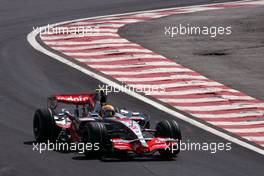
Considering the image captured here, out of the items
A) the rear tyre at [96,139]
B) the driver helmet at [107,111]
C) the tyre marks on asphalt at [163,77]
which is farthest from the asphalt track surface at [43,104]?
the driver helmet at [107,111]

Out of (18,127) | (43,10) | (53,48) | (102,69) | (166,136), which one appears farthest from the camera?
(43,10)

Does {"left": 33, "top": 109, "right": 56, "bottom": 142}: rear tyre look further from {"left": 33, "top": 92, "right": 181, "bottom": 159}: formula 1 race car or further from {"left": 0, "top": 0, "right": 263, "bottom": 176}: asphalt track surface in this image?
{"left": 0, "top": 0, "right": 263, "bottom": 176}: asphalt track surface

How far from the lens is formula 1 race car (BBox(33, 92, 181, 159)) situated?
21188 mm

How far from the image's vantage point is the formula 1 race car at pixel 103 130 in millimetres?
21188

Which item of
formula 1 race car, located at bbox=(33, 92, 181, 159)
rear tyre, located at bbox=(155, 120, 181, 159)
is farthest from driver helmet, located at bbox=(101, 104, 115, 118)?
rear tyre, located at bbox=(155, 120, 181, 159)

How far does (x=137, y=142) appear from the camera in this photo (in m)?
21.3

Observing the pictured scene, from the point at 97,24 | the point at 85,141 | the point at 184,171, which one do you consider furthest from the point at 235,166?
the point at 97,24

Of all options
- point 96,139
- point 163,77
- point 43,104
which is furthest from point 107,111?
point 163,77

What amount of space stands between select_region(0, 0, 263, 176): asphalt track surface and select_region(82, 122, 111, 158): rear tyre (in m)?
0.23

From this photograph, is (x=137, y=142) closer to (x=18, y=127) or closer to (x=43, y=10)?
(x=18, y=127)

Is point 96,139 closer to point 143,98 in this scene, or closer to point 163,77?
point 143,98

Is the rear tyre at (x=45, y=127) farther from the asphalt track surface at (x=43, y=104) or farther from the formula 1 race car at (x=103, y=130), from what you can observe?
the asphalt track surface at (x=43, y=104)

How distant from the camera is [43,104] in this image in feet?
87.2

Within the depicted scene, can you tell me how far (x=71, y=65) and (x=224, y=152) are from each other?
10027 mm
